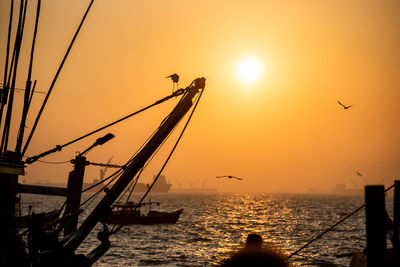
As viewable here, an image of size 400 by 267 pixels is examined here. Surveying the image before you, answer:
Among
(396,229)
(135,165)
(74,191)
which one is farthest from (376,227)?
(74,191)

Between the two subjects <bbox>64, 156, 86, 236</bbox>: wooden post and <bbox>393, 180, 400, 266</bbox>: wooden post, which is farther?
<bbox>64, 156, 86, 236</bbox>: wooden post

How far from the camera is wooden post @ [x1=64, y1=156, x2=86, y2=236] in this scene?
15.2 meters

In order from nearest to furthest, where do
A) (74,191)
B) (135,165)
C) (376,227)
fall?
(376,227) < (135,165) < (74,191)

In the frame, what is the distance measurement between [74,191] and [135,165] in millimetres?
3645

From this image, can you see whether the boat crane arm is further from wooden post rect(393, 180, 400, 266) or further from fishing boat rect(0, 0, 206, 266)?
wooden post rect(393, 180, 400, 266)

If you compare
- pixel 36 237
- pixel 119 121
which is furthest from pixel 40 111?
pixel 36 237

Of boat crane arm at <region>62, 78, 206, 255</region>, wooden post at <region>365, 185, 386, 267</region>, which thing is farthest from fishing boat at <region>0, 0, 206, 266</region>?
wooden post at <region>365, 185, 386, 267</region>

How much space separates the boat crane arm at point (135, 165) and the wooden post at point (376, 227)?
691cm

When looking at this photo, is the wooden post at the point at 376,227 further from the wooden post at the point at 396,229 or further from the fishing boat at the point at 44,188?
the fishing boat at the point at 44,188

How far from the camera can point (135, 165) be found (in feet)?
43.5

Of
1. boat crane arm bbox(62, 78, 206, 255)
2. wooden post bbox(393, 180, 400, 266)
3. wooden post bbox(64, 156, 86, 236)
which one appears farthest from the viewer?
wooden post bbox(64, 156, 86, 236)

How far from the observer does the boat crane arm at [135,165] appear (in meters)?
12.4

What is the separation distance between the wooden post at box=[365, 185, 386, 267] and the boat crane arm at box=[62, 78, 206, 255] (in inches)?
272

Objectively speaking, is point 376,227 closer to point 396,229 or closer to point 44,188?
point 396,229
